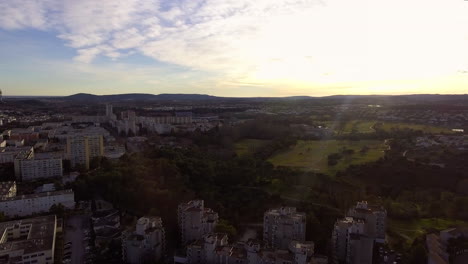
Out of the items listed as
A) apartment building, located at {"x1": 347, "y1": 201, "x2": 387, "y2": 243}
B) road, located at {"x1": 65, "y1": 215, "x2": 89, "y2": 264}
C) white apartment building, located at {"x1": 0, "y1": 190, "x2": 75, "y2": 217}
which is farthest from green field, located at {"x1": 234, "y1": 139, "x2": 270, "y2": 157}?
apartment building, located at {"x1": 347, "y1": 201, "x2": 387, "y2": 243}

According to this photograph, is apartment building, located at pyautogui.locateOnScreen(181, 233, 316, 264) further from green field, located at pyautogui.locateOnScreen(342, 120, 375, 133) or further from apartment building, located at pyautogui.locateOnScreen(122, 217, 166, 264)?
green field, located at pyautogui.locateOnScreen(342, 120, 375, 133)

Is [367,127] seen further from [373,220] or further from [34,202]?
[34,202]

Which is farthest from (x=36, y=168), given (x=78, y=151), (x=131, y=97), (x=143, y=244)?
(x=131, y=97)

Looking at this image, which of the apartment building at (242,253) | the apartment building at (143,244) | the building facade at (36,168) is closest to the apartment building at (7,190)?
the building facade at (36,168)

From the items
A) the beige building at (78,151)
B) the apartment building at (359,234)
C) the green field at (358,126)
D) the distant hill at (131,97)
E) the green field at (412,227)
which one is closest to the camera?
the apartment building at (359,234)

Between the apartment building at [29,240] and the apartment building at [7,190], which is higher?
the apartment building at [7,190]

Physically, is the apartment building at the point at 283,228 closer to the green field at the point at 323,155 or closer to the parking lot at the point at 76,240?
the parking lot at the point at 76,240
